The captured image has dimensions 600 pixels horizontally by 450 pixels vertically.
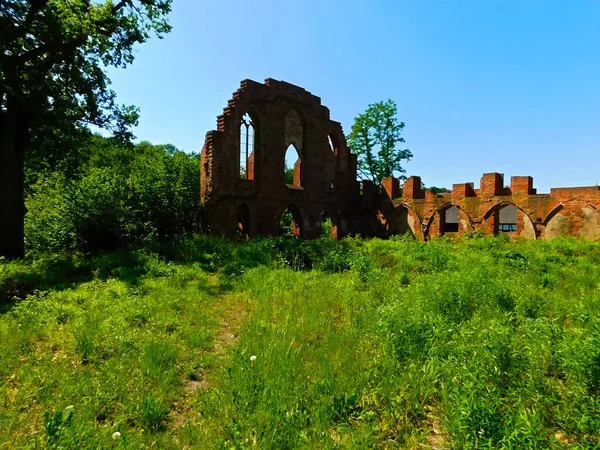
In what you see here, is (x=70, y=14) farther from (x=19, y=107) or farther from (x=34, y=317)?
(x=34, y=317)

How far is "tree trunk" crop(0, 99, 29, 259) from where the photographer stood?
1030cm

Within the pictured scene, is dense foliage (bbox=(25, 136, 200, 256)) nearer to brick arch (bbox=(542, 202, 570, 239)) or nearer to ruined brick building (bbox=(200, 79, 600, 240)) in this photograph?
ruined brick building (bbox=(200, 79, 600, 240))

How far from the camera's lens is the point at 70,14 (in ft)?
37.0

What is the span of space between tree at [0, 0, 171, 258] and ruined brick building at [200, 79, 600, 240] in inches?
242

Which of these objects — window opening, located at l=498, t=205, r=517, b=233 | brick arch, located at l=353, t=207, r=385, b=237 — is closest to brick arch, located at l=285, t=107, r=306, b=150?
brick arch, located at l=353, t=207, r=385, b=237

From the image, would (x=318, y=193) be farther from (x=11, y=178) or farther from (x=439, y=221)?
(x=11, y=178)

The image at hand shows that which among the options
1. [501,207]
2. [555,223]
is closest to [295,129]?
[501,207]

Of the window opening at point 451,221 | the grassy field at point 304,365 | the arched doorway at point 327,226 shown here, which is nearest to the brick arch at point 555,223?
the arched doorway at point 327,226

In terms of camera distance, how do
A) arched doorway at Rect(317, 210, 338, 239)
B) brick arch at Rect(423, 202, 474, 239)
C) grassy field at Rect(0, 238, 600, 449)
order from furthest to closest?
arched doorway at Rect(317, 210, 338, 239) → brick arch at Rect(423, 202, 474, 239) → grassy field at Rect(0, 238, 600, 449)

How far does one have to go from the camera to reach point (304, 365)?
4.02 meters

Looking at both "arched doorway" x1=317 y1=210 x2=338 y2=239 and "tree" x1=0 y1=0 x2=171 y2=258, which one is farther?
"arched doorway" x1=317 y1=210 x2=338 y2=239

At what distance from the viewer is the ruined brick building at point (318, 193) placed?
17938 millimetres

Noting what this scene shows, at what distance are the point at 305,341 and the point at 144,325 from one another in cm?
245

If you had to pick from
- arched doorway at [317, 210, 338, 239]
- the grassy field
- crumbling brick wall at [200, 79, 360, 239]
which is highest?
crumbling brick wall at [200, 79, 360, 239]
